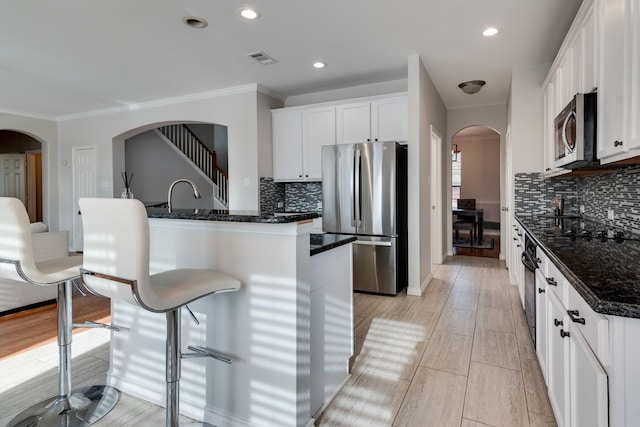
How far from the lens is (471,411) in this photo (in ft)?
6.23

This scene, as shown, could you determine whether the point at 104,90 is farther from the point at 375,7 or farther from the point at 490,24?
the point at 490,24

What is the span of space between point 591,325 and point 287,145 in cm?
440

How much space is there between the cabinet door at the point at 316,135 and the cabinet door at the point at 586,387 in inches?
150

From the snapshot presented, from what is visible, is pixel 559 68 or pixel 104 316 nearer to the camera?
pixel 559 68

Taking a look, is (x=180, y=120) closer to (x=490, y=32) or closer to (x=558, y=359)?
(x=490, y=32)

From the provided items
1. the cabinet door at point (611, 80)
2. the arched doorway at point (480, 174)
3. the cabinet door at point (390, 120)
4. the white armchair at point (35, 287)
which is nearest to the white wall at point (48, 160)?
the white armchair at point (35, 287)

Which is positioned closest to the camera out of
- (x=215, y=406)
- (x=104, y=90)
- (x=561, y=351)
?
(x=561, y=351)

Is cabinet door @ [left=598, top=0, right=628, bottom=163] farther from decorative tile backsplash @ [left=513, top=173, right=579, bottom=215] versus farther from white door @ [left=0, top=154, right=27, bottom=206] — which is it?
white door @ [left=0, top=154, right=27, bottom=206]

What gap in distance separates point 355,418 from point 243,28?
3.13 meters

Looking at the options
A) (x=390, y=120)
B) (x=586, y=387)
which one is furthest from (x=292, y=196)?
(x=586, y=387)

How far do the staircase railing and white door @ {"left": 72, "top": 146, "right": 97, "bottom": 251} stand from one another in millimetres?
1488

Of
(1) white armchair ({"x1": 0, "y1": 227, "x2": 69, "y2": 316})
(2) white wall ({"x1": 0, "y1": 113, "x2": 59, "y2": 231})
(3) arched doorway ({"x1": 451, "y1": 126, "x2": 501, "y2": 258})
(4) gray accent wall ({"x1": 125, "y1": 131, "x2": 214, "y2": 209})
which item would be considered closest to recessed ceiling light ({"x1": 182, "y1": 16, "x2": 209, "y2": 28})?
(1) white armchair ({"x1": 0, "y1": 227, "x2": 69, "y2": 316})

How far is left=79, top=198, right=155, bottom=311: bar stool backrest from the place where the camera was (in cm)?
130

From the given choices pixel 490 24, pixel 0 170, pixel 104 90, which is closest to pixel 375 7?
pixel 490 24
